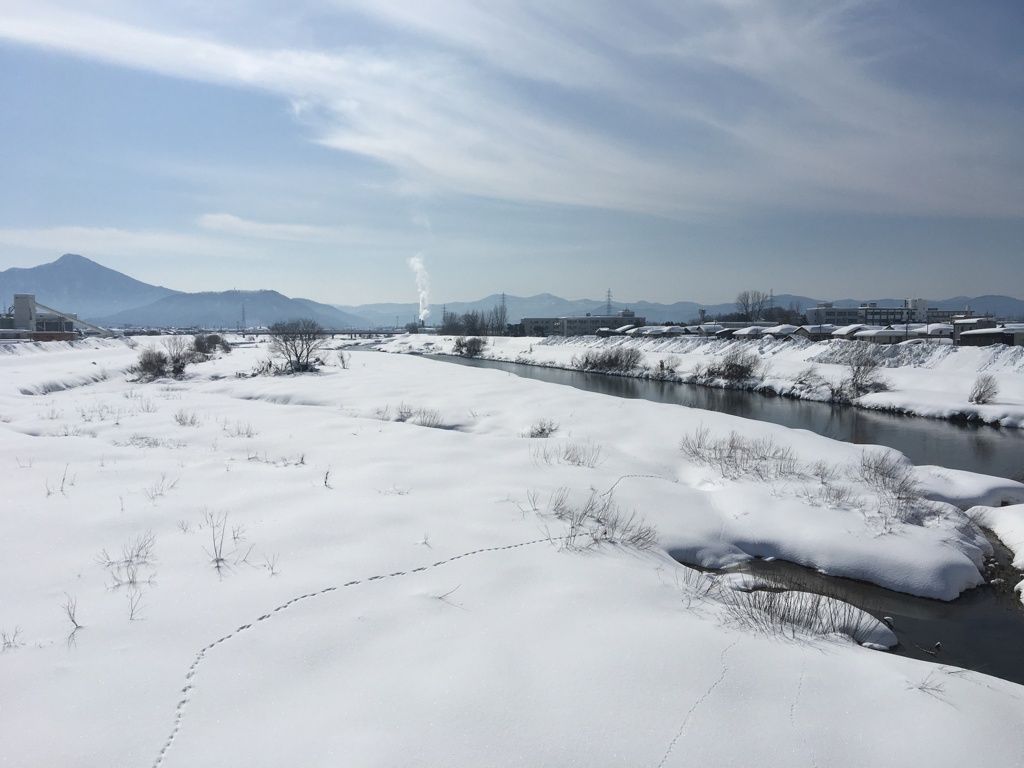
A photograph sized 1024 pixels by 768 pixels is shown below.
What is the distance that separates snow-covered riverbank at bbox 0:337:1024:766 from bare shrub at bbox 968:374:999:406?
17187 millimetres

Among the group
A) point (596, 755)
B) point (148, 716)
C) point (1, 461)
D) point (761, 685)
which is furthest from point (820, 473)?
point (1, 461)

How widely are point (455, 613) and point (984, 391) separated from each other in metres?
30.0

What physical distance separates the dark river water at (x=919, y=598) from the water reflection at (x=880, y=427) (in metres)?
0.03

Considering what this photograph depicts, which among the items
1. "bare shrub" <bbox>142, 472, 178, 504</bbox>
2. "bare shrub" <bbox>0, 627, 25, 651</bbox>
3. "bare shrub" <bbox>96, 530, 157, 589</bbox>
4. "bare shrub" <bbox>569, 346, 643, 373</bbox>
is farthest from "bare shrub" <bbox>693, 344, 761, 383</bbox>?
"bare shrub" <bbox>0, 627, 25, 651</bbox>

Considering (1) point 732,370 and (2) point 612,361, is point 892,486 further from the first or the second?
(2) point 612,361

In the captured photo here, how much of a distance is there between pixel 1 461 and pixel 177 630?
7301mm

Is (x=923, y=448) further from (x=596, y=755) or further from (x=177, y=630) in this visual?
(x=177, y=630)

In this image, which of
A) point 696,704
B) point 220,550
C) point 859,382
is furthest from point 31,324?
point 696,704

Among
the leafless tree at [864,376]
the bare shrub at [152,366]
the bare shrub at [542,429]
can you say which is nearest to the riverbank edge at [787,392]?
the leafless tree at [864,376]

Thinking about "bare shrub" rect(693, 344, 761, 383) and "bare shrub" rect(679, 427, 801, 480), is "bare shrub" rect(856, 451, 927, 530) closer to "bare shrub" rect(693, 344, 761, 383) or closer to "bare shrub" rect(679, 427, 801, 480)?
"bare shrub" rect(679, 427, 801, 480)

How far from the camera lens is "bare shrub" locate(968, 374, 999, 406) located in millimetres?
25125

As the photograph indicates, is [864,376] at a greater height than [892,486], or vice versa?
[864,376]

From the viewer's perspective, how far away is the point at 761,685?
14.5 feet

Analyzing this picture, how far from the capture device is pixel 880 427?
902 inches
